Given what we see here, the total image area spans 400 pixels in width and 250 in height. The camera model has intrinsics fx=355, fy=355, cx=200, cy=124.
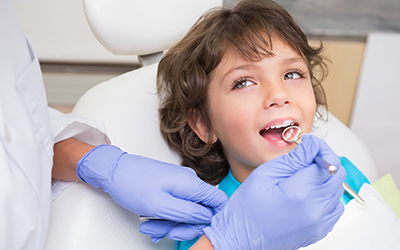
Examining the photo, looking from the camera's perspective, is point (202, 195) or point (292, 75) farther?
point (292, 75)

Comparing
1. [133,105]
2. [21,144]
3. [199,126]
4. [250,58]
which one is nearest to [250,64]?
[250,58]

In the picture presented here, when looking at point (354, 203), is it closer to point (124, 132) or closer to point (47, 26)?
point (124, 132)

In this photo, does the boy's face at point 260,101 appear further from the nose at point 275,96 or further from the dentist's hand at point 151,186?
the dentist's hand at point 151,186

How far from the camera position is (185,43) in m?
1.10

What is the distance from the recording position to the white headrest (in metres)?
1.03

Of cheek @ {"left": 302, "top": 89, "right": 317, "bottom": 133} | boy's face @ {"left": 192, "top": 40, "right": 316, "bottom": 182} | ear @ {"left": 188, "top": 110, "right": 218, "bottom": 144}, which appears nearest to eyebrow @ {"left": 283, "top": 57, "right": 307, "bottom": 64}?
boy's face @ {"left": 192, "top": 40, "right": 316, "bottom": 182}

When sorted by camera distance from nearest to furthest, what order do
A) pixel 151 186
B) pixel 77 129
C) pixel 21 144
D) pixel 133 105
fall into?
pixel 21 144 < pixel 151 186 < pixel 77 129 < pixel 133 105

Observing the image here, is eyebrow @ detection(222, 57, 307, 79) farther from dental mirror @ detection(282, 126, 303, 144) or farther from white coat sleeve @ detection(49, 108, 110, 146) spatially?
white coat sleeve @ detection(49, 108, 110, 146)

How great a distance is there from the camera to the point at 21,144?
0.62 meters

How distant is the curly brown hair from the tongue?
0.19 metres

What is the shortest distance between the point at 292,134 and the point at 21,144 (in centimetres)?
60

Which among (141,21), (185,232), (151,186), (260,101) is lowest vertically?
(185,232)

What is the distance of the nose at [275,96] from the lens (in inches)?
33.3

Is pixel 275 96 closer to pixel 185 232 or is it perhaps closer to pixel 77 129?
pixel 185 232
